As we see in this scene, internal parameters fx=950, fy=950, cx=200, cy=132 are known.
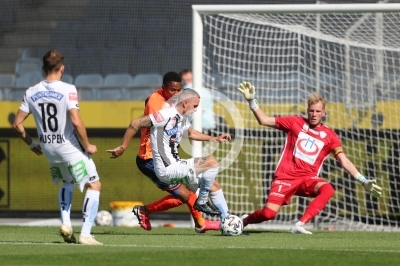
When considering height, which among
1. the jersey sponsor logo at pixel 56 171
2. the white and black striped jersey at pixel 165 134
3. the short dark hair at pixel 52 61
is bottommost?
the jersey sponsor logo at pixel 56 171

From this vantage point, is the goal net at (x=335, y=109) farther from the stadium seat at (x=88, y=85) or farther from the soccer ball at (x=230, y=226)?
the stadium seat at (x=88, y=85)

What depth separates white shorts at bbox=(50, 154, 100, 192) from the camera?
791cm

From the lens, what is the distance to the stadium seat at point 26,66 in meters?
19.4

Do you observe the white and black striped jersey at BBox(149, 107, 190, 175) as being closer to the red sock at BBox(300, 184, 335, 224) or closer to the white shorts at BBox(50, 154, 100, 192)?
the white shorts at BBox(50, 154, 100, 192)

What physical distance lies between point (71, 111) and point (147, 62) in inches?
446

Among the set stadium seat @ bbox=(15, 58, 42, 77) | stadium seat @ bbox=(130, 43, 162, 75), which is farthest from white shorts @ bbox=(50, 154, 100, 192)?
stadium seat @ bbox=(15, 58, 42, 77)

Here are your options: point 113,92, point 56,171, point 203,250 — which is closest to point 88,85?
point 113,92

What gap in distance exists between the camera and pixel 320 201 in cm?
1027

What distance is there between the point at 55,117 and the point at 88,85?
10274 mm

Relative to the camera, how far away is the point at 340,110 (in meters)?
13.8

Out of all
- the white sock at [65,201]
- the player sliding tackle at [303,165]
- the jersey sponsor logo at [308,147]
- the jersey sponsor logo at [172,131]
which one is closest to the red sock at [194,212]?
the player sliding tackle at [303,165]

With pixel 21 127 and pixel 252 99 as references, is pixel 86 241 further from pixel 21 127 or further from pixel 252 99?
pixel 252 99

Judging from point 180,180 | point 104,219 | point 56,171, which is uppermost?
point 56,171

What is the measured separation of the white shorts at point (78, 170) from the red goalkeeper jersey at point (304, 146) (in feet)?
9.77
